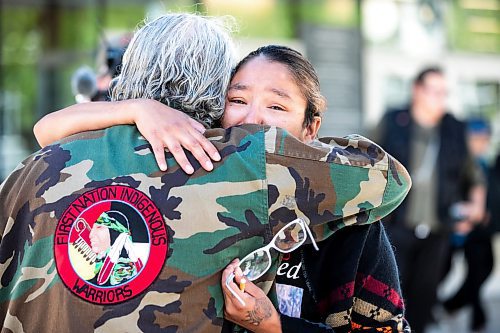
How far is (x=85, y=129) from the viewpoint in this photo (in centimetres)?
219

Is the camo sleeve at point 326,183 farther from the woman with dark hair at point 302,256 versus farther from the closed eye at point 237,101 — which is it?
the closed eye at point 237,101

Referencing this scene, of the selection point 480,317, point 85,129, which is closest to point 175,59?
point 85,129

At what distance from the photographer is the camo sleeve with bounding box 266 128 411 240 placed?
2.08 m

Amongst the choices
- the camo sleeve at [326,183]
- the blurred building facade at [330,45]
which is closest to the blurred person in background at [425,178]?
the blurred building facade at [330,45]

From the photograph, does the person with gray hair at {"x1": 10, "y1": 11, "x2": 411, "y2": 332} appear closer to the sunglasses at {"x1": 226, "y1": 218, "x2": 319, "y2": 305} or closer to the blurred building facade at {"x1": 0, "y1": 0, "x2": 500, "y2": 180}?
the sunglasses at {"x1": 226, "y1": 218, "x2": 319, "y2": 305}

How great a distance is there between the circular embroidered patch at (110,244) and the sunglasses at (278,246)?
0.20 metres

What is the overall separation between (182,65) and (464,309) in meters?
7.50

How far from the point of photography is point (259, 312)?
2100 mm

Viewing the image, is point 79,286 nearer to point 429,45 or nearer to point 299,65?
point 299,65

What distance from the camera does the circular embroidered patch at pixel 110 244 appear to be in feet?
6.64

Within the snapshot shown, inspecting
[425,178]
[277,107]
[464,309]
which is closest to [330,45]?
[464,309]

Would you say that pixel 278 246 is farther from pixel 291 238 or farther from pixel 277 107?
pixel 277 107

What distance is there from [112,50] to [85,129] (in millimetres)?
1794

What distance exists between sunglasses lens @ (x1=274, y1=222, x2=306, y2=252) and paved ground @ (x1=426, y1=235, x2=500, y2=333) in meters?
5.87
